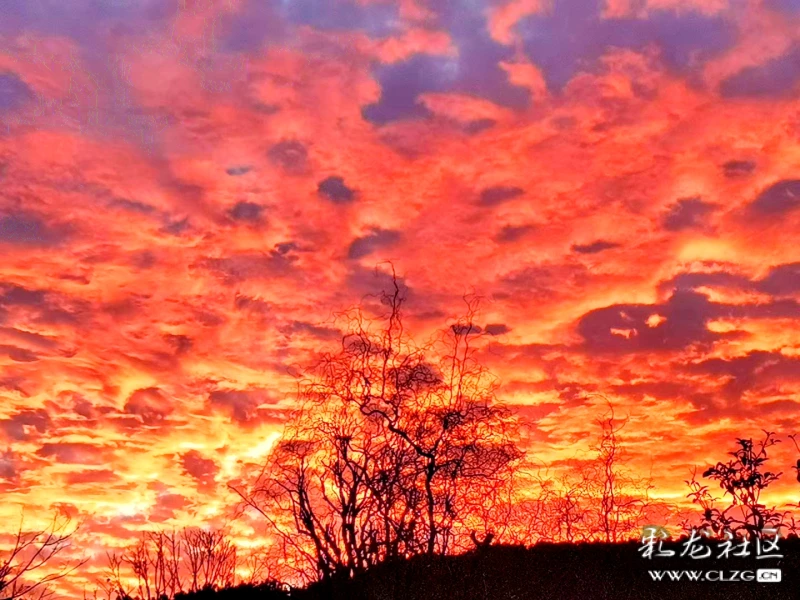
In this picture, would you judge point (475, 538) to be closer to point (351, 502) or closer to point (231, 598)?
point (351, 502)

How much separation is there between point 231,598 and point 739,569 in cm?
892

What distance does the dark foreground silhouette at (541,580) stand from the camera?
13.5m

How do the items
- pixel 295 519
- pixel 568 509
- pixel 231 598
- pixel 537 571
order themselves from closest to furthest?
pixel 231 598 → pixel 295 519 → pixel 537 571 → pixel 568 509

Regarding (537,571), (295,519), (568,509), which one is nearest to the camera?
(295,519)

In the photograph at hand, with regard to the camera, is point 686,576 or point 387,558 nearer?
point 387,558

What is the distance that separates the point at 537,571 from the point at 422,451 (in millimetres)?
3698

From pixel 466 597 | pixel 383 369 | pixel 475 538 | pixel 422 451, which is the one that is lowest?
pixel 466 597

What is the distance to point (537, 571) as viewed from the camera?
1559 cm

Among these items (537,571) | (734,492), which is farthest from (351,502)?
(734,492)

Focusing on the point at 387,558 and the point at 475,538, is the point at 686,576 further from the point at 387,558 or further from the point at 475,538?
the point at 387,558

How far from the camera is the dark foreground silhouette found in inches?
532

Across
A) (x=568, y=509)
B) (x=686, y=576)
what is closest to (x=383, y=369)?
(x=568, y=509)

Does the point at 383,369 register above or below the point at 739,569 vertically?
above

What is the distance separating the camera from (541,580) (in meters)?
15.1
